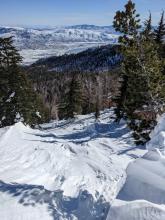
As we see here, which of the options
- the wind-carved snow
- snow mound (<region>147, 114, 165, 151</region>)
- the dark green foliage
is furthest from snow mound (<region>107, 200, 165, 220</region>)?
the dark green foliage

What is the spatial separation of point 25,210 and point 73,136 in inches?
933

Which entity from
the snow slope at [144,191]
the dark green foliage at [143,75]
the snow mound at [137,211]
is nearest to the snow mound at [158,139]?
the snow slope at [144,191]

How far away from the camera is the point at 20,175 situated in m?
11.8

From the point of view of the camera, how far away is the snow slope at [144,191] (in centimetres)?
739

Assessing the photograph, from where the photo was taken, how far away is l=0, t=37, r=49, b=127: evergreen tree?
32781 millimetres

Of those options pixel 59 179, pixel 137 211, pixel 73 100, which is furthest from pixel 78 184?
pixel 73 100

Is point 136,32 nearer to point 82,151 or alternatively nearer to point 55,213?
point 82,151

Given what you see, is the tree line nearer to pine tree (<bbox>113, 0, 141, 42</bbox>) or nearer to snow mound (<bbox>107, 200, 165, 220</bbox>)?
pine tree (<bbox>113, 0, 141, 42</bbox>)

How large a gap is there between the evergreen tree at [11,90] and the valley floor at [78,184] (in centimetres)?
1740

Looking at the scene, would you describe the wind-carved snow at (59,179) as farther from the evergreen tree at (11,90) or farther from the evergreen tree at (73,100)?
the evergreen tree at (73,100)

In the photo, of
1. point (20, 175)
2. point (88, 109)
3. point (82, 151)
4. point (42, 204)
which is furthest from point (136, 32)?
point (88, 109)

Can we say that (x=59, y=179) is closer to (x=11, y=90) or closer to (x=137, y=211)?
(x=137, y=211)

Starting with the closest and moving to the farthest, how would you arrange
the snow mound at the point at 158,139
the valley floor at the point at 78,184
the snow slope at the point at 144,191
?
the snow slope at the point at 144,191 → the valley floor at the point at 78,184 → the snow mound at the point at 158,139

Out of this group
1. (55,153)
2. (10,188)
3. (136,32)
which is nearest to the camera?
(10,188)
